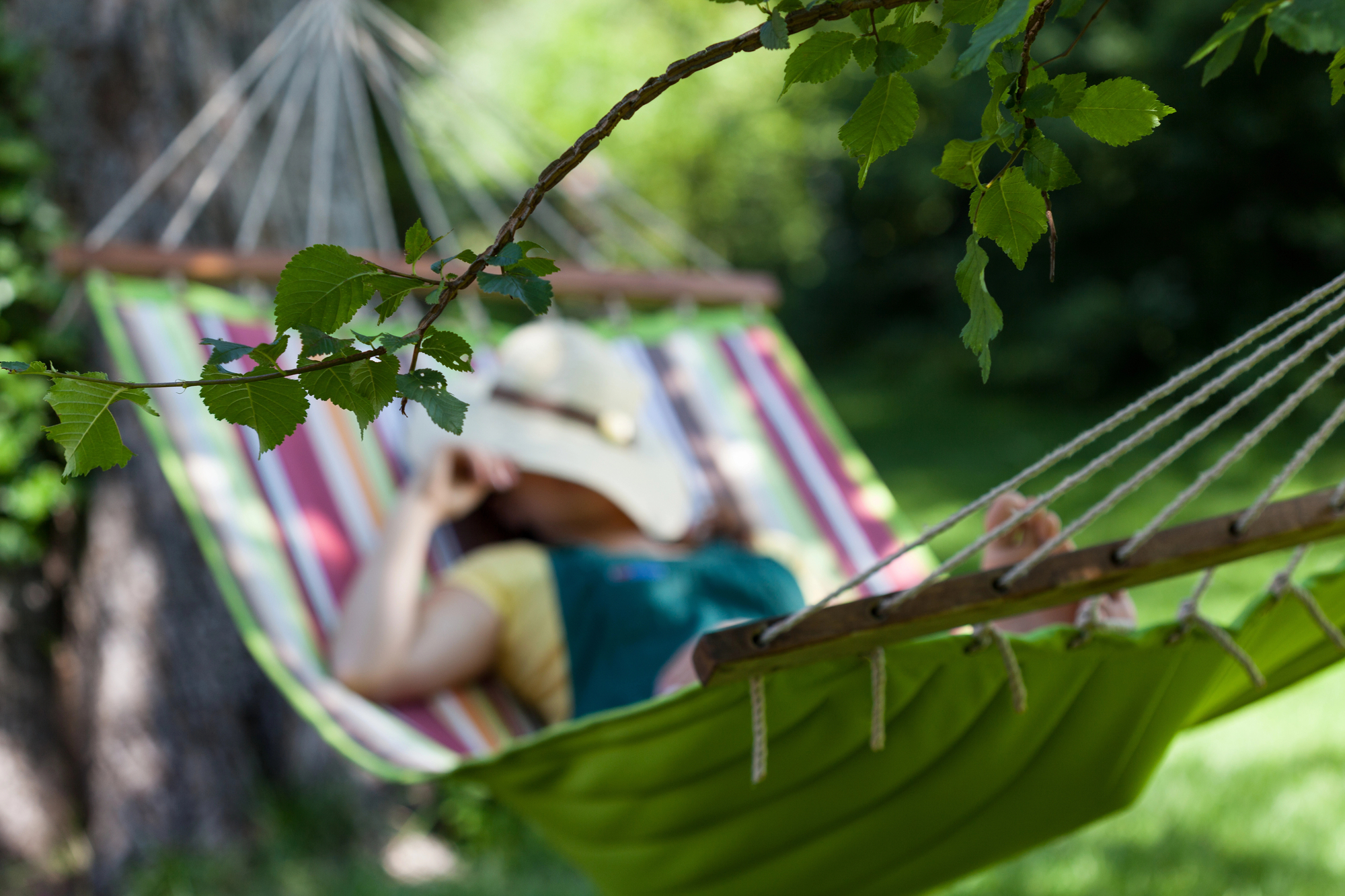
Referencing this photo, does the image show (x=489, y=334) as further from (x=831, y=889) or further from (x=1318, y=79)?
(x=1318, y=79)

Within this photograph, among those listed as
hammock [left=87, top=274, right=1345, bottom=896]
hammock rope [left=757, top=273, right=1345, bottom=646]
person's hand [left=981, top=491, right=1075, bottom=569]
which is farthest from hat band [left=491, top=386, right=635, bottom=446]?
hammock rope [left=757, top=273, right=1345, bottom=646]

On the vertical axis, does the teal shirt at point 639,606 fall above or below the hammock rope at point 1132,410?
above

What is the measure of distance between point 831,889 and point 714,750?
0.27 metres

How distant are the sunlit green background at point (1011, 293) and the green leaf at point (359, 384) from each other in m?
0.24

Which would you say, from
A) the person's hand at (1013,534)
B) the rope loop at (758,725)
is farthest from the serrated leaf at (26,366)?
the person's hand at (1013,534)

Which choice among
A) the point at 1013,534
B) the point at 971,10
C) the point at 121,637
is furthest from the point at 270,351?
the point at 121,637

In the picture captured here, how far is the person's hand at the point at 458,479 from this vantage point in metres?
1.94

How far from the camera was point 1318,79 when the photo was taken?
523cm

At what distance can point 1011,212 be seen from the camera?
629 millimetres

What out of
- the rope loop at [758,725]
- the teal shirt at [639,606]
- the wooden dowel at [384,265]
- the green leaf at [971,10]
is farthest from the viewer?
the wooden dowel at [384,265]

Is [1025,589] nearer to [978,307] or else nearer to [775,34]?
[978,307]

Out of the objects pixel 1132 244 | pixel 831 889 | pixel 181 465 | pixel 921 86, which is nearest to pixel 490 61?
pixel 921 86

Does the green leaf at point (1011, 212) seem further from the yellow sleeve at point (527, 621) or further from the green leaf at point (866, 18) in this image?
the yellow sleeve at point (527, 621)

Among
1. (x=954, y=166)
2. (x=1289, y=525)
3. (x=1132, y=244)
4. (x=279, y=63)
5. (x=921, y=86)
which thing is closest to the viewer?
(x=954, y=166)
